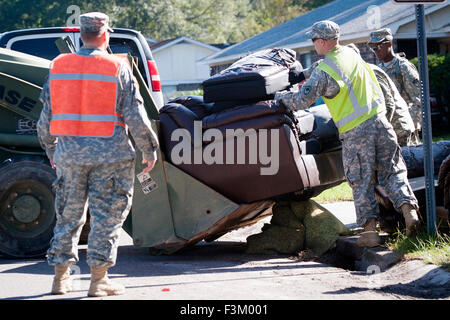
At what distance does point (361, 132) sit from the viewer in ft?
20.4

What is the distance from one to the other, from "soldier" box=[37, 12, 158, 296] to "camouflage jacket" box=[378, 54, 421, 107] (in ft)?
13.4

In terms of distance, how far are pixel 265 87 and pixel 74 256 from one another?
7.15ft

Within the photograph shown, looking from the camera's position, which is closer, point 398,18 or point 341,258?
point 341,258

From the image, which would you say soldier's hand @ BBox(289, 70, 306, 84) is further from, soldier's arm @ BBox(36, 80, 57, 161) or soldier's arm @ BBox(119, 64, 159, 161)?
soldier's arm @ BBox(36, 80, 57, 161)

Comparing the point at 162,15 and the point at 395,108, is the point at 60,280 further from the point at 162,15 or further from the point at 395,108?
the point at 162,15

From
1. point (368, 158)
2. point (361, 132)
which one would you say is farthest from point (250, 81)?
point (368, 158)

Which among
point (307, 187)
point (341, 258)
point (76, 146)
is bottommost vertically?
point (341, 258)

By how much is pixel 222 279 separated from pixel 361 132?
1.67 metres

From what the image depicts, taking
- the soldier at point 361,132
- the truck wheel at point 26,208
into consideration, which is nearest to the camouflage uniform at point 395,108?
the soldier at point 361,132

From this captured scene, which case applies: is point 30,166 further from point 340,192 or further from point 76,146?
point 340,192

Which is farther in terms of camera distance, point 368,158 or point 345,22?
point 345,22

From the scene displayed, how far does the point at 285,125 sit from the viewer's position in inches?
243

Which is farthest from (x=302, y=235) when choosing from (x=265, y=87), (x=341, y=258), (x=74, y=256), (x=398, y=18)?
(x=398, y=18)

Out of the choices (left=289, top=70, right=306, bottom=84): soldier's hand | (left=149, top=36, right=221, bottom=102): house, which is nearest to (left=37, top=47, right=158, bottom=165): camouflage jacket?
(left=289, top=70, right=306, bottom=84): soldier's hand
